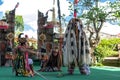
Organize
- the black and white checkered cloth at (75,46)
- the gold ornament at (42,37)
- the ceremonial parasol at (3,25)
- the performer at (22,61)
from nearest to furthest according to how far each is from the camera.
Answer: the performer at (22,61) → the black and white checkered cloth at (75,46) → the ceremonial parasol at (3,25) → the gold ornament at (42,37)

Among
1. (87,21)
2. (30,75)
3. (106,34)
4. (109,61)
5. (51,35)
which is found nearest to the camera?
(30,75)

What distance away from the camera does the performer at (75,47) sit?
8.98 metres

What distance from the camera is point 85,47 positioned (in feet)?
29.8

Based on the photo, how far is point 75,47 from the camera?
9.02 m

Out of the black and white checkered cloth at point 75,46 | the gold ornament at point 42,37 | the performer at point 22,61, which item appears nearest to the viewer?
the performer at point 22,61

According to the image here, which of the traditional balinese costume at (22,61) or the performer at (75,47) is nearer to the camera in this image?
the traditional balinese costume at (22,61)

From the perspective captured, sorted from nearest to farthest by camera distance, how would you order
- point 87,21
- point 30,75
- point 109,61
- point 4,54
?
1. point 30,75
2. point 4,54
3. point 87,21
4. point 109,61

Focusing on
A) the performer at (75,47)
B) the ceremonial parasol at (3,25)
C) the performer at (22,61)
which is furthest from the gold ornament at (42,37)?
the performer at (22,61)

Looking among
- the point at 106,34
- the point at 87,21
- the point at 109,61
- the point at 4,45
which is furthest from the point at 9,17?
the point at 106,34

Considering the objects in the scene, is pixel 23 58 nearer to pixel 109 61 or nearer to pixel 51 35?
pixel 51 35

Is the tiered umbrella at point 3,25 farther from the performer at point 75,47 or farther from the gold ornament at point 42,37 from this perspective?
the performer at point 75,47

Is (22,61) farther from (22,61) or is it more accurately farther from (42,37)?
(42,37)

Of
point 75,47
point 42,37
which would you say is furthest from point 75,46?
point 42,37

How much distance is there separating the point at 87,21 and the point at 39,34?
104 inches
